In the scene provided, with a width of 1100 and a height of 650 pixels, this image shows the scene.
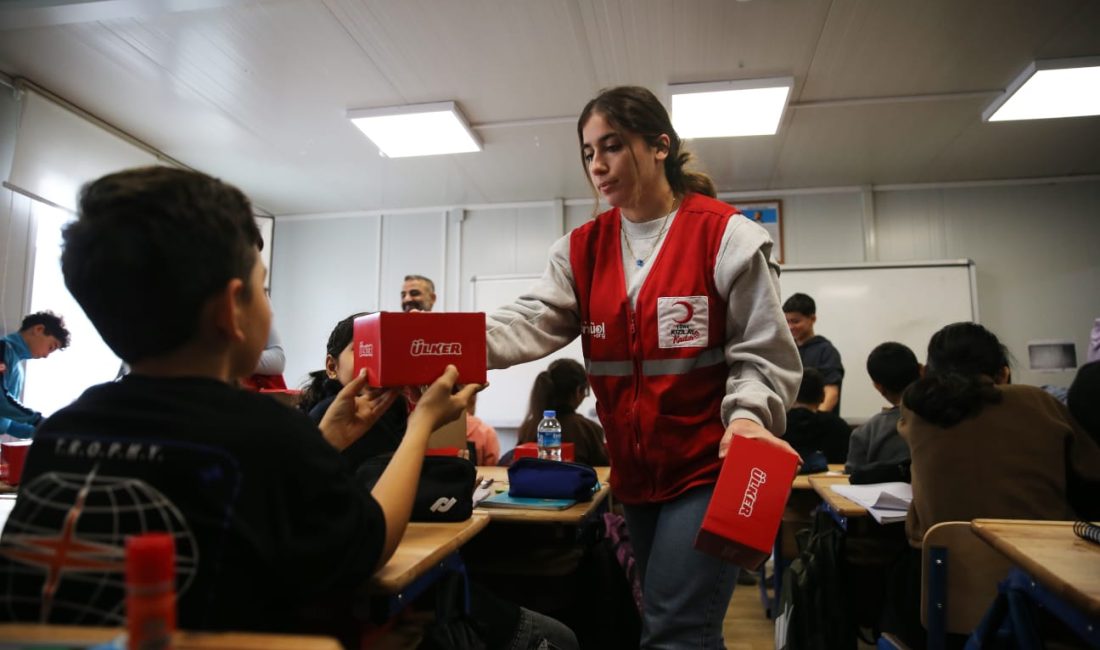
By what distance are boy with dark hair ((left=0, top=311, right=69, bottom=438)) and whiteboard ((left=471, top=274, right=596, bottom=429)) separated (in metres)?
2.94

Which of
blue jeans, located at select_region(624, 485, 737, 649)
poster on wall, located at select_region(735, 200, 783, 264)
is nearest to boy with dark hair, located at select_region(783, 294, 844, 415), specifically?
poster on wall, located at select_region(735, 200, 783, 264)

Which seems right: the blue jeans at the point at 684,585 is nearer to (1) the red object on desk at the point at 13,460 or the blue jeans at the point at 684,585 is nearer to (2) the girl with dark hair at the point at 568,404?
(2) the girl with dark hair at the point at 568,404

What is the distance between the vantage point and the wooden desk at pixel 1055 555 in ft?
2.90

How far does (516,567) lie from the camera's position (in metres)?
2.12

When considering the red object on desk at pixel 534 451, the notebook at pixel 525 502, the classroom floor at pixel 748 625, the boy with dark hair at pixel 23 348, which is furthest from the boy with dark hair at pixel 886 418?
the boy with dark hair at pixel 23 348

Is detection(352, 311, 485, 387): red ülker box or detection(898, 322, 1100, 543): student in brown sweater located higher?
detection(352, 311, 485, 387): red ülker box

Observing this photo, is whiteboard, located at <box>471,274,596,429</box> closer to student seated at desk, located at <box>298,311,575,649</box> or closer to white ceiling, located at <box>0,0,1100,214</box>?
white ceiling, located at <box>0,0,1100,214</box>

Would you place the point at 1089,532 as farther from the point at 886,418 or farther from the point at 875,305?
the point at 875,305

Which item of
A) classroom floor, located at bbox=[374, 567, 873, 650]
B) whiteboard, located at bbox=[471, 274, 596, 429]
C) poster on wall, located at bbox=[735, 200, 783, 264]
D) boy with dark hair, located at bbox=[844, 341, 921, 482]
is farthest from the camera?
whiteboard, located at bbox=[471, 274, 596, 429]

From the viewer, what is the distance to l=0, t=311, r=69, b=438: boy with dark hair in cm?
324

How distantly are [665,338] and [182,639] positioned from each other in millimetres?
893

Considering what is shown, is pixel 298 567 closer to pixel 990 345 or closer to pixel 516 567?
pixel 516 567

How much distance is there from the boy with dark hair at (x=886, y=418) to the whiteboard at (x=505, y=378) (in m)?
3.04

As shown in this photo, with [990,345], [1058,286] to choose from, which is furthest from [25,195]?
[1058,286]
